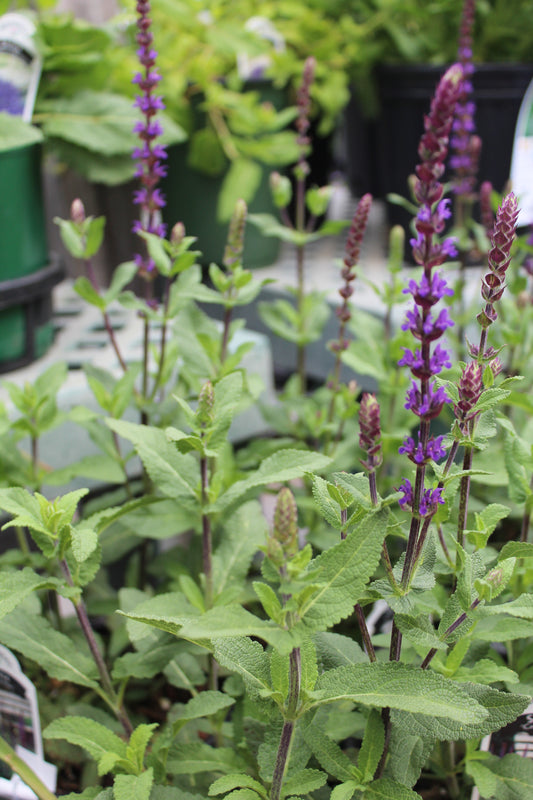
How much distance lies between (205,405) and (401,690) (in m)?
0.30

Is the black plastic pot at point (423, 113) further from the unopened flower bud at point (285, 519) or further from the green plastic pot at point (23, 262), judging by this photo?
the unopened flower bud at point (285, 519)

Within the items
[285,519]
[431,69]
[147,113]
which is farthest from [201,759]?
[431,69]

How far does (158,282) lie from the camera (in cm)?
207

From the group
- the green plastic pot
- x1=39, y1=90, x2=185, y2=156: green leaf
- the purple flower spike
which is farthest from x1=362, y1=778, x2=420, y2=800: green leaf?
x1=39, y1=90, x2=185, y2=156: green leaf

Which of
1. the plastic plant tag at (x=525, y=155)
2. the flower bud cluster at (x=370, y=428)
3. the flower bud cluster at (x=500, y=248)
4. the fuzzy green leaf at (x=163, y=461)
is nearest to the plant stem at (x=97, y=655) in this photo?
the fuzzy green leaf at (x=163, y=461)

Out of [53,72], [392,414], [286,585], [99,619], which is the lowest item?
[99,619]

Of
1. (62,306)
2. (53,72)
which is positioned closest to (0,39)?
(53,72)

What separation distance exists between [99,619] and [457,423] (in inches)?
28.8

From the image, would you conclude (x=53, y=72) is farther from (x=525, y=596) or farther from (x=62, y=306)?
(x=525, y=596)

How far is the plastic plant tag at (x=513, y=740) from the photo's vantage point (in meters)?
0.72

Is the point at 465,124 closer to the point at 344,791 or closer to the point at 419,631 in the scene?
the point at 419,631

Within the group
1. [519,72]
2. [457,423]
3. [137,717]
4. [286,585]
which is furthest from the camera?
[519,72]

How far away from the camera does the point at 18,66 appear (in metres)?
1.28

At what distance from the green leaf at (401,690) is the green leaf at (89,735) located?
0.76 feet
